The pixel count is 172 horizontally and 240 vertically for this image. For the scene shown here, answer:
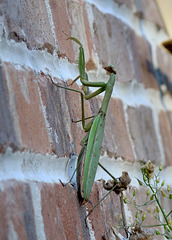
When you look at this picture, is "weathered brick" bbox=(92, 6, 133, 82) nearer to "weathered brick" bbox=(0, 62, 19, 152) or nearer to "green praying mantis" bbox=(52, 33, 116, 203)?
"green praying mantis" bbox=(52, 33, 116, 203)

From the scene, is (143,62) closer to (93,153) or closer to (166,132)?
(166,132)

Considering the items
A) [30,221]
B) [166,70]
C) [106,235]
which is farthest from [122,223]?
[166,70]

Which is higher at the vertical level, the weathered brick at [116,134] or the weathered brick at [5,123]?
the weathered brick at [5,123]

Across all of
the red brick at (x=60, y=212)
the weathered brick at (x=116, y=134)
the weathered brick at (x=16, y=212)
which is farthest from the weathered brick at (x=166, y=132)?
the weathered brick at (x=16, y=212)

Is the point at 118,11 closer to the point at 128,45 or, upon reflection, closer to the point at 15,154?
the point at 128,45

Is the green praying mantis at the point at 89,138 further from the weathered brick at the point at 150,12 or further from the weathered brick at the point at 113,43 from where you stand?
the weathered brick at the point at 150,12

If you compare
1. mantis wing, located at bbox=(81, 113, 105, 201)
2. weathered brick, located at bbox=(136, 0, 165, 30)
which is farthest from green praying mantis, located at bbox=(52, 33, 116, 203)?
weathered brick, located at bbox=(136, 0, 165, 30)

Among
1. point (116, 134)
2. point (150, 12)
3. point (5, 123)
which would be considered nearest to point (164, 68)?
point (150, 12)
